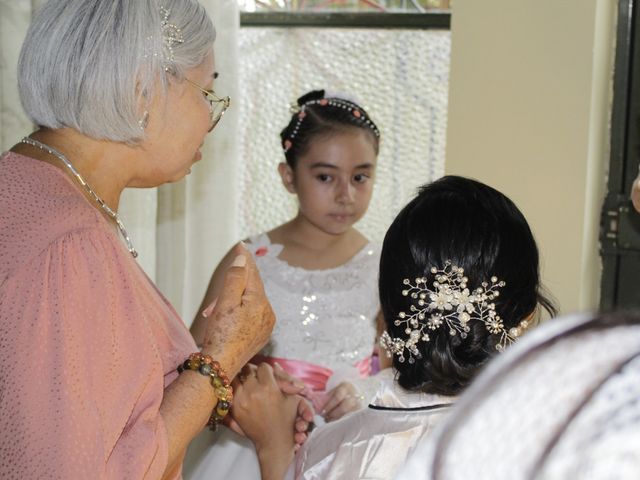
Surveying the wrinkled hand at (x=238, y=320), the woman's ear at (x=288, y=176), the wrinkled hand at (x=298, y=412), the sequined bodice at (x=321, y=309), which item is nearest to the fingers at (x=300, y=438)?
the wrinkled hand at (x=298, y=412)

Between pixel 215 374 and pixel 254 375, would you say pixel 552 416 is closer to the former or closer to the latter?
pixel 215 374

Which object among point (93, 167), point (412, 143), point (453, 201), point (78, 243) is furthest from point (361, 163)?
point (78, 243)

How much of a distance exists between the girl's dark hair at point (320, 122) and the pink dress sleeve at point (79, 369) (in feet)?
3.66

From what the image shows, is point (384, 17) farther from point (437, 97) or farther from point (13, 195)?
point (13, 195)

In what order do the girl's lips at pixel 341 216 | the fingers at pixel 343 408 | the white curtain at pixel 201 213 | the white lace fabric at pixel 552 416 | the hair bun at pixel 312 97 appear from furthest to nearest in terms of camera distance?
the white curtain at pixel 201 213 → the hair bun at pixel 312 97 → the girl's lips at pixel 341 216 → the fingers at pixel 343 408 → the white lace fabric at pixel 552 416

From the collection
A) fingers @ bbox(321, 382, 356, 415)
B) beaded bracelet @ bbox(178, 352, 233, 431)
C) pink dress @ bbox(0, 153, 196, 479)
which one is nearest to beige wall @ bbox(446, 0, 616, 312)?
fingers @ bbox(321, 382, 356, 415)

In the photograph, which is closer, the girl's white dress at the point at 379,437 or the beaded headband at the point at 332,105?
the girl's white dress at the point at 379,437

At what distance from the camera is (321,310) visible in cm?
216

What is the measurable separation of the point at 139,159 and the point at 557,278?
1172mm

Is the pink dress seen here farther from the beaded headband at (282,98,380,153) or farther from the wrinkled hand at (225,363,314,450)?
the beaded headband at (282,98,380,153)

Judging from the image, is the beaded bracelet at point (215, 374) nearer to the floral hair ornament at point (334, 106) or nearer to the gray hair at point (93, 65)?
the gray hair at point (93, 65)

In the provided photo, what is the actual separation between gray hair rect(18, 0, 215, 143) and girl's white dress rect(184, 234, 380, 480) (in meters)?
1.06

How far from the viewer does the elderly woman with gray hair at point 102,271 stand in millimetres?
935

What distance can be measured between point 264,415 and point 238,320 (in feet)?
1.17
